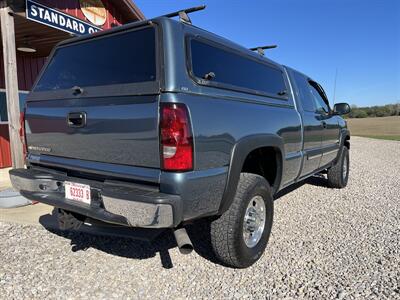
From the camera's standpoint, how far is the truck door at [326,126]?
5.12 meters

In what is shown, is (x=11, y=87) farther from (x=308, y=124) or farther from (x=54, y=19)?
(x=308, y=124)

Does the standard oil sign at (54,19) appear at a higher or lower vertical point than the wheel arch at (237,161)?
higher

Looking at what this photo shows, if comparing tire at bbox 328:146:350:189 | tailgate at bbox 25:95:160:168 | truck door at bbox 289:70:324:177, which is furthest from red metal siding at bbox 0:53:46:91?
tire at bbox 328:146:350:189

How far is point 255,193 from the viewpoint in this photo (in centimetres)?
305

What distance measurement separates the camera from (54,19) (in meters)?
5.96

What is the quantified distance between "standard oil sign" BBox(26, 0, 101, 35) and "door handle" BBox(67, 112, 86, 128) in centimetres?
364

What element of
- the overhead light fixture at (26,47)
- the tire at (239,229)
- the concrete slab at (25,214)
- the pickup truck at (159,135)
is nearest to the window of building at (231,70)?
the pickup truck at (159,135)

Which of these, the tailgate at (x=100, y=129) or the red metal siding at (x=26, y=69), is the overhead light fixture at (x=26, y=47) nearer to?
the red metal siding at (x=26, y=69)

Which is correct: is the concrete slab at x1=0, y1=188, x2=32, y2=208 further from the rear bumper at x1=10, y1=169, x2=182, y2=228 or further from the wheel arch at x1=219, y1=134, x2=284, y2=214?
the wheel arch at x1=219, y1=134, x2=284, y2=214

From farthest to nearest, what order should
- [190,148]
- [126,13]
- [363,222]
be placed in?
[126,13] → [363,222] → [190,148]

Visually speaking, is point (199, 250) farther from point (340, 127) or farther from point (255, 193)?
point (340, 127)

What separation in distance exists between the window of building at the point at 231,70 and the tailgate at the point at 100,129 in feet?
1.83

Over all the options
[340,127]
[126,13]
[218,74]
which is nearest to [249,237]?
[218,74]

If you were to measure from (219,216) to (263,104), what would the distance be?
46.8 inches
